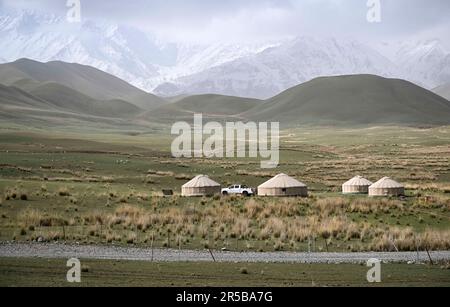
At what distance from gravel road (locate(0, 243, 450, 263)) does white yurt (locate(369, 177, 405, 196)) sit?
18.6 metres

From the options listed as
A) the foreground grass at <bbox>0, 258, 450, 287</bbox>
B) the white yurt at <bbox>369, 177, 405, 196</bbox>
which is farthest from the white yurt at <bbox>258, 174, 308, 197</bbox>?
the foreground grass at <bbox>0, 258, 450, 287</bbox>

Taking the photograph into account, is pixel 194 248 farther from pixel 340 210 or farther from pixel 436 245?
Answer: pixel 340 210

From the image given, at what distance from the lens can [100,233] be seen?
30000 millimetres

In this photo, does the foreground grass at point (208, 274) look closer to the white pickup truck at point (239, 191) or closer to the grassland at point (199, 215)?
the grassland at point (199, 215)

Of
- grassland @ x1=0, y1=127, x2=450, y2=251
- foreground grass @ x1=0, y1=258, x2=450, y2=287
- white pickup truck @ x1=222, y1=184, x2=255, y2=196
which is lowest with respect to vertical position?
foreground grass @ x1=0, y1=258, x2=450, y2=287

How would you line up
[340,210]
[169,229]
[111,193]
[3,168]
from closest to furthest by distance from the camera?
[169,229], [340,210], [111,193], [3,168]

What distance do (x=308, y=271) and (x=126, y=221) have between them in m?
14.4

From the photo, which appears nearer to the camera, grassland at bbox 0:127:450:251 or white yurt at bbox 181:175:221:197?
grassland at bbox 0:127:450:251

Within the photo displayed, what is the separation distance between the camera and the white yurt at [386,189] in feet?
151

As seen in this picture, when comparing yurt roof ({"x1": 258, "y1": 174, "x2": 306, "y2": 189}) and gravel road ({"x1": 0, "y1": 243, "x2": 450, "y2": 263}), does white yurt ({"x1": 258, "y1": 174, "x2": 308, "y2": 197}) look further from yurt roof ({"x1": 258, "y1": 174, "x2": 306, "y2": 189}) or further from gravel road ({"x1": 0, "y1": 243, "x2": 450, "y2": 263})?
gravel road ({"x1": 0, "y1": 243, "x2": 450, "y2": 263})

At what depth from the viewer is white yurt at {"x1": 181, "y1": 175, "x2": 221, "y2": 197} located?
4650 centimetres

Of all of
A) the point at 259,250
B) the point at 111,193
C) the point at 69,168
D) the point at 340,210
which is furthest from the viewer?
the point at 69,168

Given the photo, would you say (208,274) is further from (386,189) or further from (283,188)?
(386,189)

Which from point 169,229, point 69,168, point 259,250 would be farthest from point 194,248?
point 69,168
